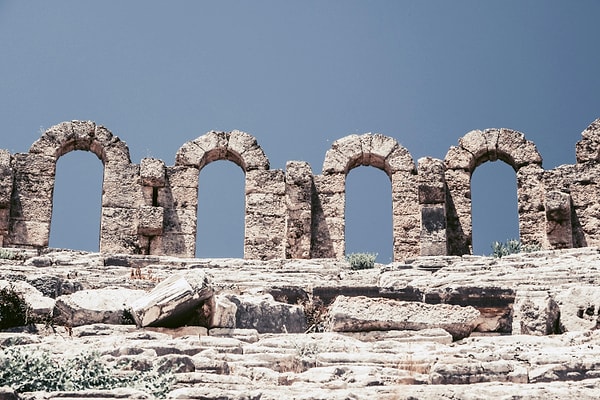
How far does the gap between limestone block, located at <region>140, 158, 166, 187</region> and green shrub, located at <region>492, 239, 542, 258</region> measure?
7585 millimetres

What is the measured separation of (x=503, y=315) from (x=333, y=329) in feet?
7.26

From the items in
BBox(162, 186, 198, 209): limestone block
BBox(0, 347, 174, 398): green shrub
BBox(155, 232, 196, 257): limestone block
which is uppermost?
BBox(162, 186, 198, 209): limestone block

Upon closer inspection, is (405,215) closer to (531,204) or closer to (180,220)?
(531,204)

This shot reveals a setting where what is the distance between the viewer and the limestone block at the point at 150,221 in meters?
23.0

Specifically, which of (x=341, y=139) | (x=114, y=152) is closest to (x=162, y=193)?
(x=114, y=152)

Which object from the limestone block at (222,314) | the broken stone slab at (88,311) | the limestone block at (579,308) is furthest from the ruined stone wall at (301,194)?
the limestone block at (222,314)

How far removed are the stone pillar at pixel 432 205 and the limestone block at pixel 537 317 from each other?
10.0 metres

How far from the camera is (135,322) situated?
12078 mm

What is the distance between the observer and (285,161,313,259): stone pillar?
23.0 metres

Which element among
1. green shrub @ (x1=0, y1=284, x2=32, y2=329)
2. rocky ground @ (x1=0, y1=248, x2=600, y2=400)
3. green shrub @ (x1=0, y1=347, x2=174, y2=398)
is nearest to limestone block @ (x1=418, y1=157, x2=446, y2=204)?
rocky ground @ (x1=0, y1=248, x2=600, y2=400)

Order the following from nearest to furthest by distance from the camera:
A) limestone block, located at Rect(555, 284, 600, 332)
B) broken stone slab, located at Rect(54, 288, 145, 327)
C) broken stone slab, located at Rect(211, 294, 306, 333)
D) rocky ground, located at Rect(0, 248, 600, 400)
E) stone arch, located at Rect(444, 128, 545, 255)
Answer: rocky ground, located at Rect(0, 248, 600, 400)
limestone block, located at Rect(555, 284, 600, 332)
broken stone slab, located at Rect(211, 294, 306, 333)
broken stone slab, located at Rect(54, 288, 145, 327)
stone arch, located at Rect(444, 128, 545, 255)

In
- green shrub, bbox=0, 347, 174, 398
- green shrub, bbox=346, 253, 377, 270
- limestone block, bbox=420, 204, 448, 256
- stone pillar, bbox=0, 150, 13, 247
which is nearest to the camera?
green shrub, bbox=0, 347, 174, 398

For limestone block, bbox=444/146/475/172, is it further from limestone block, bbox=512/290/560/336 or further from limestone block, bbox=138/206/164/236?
limestone block, bbox=512/290/560/336

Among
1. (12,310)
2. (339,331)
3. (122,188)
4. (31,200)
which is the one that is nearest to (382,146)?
(122,188)
